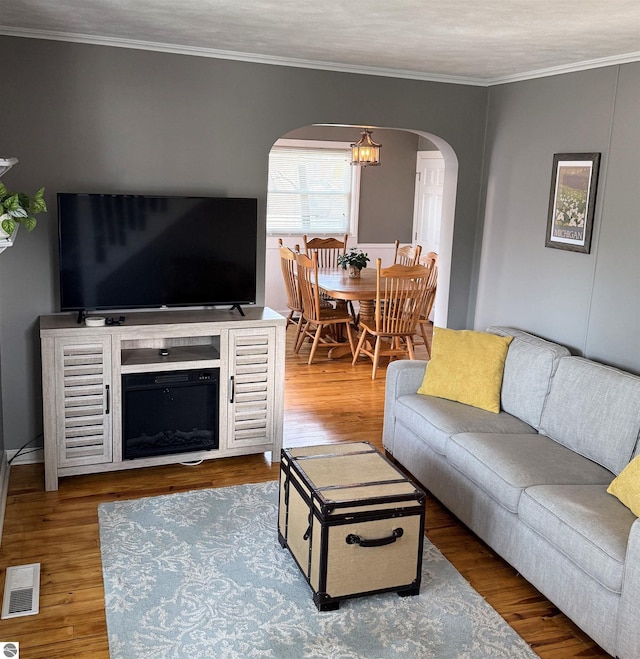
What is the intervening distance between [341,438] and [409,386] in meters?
0.73

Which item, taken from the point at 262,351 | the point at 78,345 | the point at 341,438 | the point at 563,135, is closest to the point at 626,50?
the point at 563,135

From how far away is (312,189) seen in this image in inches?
321

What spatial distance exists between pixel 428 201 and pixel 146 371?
16.6 feet

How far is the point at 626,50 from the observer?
3.54m

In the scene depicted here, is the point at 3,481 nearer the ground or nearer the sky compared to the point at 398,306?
nearer the ground

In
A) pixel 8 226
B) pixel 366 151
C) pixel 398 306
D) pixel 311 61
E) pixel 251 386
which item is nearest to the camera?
pixel 8 226

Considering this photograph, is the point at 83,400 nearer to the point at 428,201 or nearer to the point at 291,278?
the point at 291,278

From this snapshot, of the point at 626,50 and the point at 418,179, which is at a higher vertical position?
the point at 626,50

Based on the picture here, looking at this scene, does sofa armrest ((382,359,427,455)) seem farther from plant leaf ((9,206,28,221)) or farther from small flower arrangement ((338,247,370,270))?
small flower arrangement ((338,247,370,270))

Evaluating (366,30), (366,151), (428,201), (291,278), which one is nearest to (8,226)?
(366,30)

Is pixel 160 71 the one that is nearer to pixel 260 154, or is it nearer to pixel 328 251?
pixel 260 154

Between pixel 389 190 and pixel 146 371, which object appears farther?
pixel 389 190

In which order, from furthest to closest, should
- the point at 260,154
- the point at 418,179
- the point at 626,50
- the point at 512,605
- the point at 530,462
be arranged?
the point at 418,179
the point at 260,154
the point at 626,50
the point at 530,462
the point at 512,605

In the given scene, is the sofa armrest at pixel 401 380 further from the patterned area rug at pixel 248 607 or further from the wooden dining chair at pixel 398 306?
the wooden dining chair at pixel 398 306
